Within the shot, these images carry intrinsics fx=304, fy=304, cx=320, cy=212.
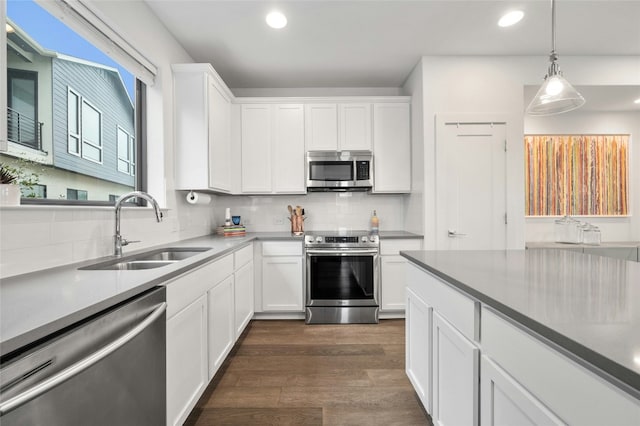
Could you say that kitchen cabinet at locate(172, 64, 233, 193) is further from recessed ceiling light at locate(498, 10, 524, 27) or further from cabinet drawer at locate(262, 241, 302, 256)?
recessed ceiling light at locate(498, 10, 524, 27)

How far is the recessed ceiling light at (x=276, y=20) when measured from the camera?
2.36 metres

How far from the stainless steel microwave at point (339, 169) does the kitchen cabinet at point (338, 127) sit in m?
0.09

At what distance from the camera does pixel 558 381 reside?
68 cm

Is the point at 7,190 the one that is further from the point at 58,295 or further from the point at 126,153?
the point at 126,153

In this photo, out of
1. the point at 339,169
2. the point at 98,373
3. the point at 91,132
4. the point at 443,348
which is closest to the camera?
the point at 98,373

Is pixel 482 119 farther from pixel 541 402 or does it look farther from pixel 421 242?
Result: pixel 541 402

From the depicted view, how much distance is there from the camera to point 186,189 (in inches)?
105

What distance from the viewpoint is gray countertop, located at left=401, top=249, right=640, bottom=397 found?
1.88 ft

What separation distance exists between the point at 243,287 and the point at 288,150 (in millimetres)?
1619

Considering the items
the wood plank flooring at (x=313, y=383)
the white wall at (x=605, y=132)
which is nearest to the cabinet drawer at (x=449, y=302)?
the wood plank flooring at (x=313, y=383)

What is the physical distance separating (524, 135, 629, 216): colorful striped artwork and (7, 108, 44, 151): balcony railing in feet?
14.4

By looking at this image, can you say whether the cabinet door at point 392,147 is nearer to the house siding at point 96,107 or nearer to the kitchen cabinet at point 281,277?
the kitchen cabinet at point 281,277

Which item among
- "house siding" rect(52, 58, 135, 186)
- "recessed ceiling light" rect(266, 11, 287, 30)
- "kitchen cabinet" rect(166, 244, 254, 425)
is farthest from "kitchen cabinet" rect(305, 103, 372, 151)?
"house siding" rect(52, 58, 135, 186)

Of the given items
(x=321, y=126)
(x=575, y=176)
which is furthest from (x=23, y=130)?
(x=575, y=176)
